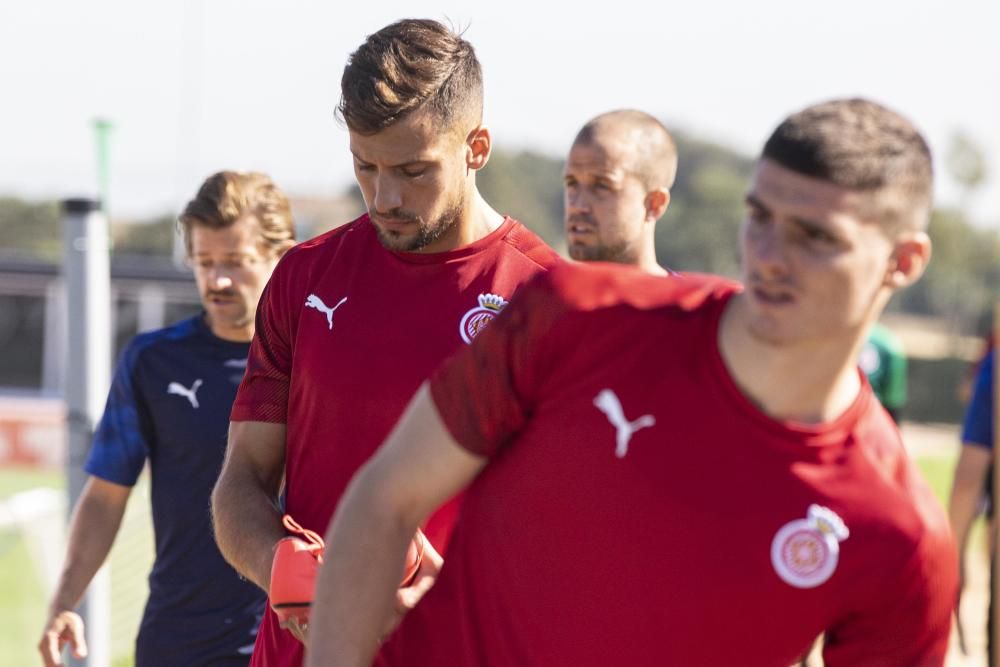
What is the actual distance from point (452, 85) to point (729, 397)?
1.28 meters

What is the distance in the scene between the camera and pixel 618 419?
2.45 metres

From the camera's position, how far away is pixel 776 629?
2504 mm

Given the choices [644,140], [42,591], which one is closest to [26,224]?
[42,591]

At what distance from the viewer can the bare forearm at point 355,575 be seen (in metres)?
2.42

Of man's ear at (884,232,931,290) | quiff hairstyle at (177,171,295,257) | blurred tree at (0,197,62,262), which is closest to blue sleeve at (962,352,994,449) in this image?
quiff hairstyle at (177,171,295,257)

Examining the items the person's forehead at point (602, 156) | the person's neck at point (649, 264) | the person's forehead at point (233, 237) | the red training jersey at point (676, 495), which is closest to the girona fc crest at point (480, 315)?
the red training jersey at point (676, 495)

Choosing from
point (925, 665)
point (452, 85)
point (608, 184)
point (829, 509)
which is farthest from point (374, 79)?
point (608, 184)

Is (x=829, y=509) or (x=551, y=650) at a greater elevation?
(x=829, y=509)

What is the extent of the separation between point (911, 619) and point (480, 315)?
1203mm

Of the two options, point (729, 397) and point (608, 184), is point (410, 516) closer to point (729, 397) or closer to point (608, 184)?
point (729, 397)

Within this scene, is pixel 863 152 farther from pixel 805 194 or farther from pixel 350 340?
→ pixel 350 340

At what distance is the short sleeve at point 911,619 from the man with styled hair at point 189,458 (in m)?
2.61

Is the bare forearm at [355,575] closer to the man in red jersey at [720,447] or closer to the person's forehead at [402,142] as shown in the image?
the man in red jersey at [720,447]

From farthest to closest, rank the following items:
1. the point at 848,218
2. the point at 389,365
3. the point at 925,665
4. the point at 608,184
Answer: the point at 608,184 < the point at 389,365 < the point at 925,665 < the point at 848,218
